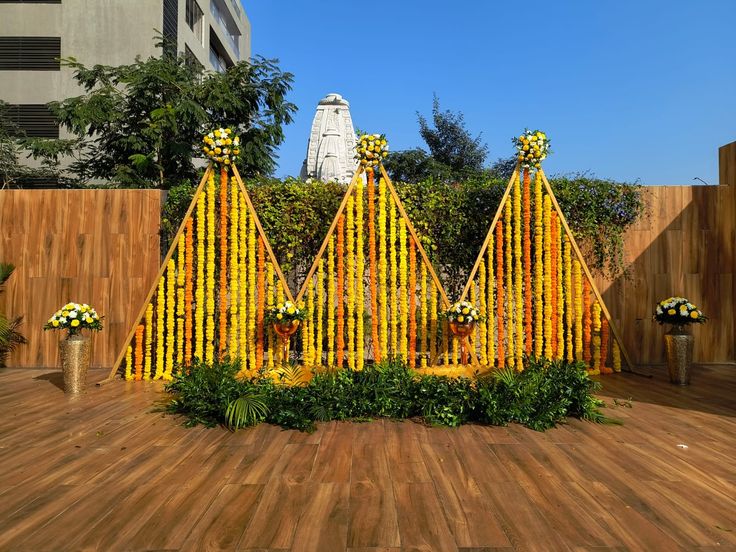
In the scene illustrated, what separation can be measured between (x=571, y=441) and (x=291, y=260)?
3647mm

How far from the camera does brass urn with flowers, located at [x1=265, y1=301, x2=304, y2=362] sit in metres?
4.86

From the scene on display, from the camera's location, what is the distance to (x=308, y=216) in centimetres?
566

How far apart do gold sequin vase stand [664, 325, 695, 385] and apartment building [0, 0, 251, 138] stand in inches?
574

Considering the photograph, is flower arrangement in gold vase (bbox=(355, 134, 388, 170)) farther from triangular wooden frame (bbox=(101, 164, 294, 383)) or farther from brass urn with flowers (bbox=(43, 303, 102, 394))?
brass urn with flowers (bbox=(43, 303, 102, 394))

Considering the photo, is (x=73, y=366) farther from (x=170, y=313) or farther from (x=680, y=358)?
(x=680, y=358)

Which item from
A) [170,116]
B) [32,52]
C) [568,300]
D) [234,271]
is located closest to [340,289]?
[234,271]

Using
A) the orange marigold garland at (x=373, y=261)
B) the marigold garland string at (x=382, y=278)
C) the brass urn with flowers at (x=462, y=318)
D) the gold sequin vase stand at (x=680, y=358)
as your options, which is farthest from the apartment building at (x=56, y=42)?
the gold sequin vase stand at (x=680, y=358)

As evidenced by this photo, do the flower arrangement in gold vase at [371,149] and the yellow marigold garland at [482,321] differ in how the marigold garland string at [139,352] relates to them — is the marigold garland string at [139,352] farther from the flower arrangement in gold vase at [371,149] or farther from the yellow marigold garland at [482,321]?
the yellow marigold garland at [482,321]

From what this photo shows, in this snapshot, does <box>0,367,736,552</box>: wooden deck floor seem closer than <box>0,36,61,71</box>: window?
Yes

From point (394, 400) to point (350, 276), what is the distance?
1.71 m

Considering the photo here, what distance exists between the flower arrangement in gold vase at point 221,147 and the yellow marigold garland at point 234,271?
29cm

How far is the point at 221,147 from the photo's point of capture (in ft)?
16.9

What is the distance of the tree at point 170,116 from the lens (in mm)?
8633

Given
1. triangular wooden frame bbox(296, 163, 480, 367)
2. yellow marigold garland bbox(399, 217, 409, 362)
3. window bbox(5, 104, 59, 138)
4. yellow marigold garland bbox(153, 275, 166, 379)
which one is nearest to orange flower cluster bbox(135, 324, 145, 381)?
yellow marigold garland bbox(153, 275, 166, 379)
